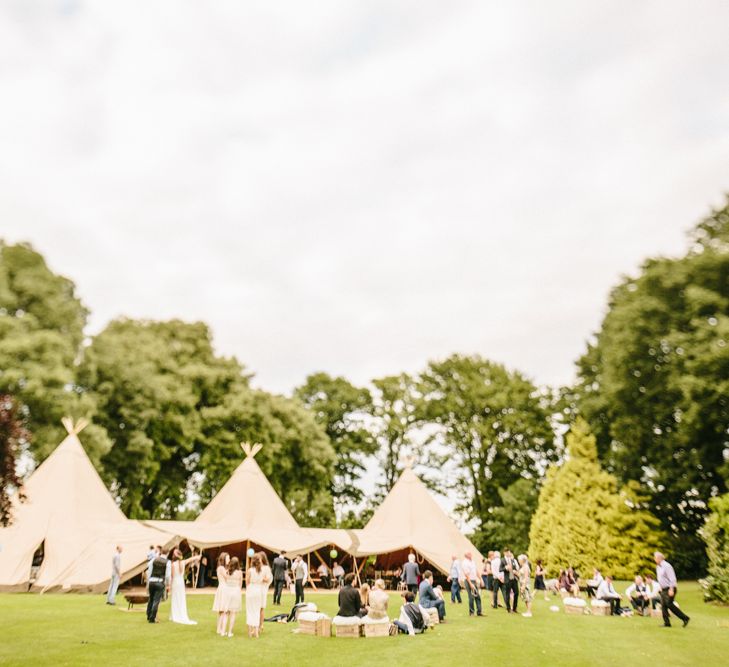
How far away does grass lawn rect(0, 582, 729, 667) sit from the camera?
8648 millimetres

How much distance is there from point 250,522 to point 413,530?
734cm

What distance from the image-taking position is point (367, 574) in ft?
89.3

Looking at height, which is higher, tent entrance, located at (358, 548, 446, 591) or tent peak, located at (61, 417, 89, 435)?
tent peak, located at (61, 417, 89, 435)

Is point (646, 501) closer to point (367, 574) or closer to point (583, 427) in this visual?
point (583, 427)

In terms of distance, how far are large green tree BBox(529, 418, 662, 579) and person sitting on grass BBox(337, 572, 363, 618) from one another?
61.8ft

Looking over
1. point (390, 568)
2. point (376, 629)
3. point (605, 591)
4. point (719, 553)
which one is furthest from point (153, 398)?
point (719, 553)

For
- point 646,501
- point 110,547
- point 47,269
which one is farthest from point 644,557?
point 47,269

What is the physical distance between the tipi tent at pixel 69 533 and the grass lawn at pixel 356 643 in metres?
5.34

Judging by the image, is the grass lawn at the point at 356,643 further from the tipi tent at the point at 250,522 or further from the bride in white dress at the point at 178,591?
the tipi tent at the point at 250,522

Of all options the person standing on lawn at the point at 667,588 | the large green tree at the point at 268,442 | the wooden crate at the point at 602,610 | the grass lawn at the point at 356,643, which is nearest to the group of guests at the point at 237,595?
the grass lawn at the point at 356,643

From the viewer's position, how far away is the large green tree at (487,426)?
38.5 meters

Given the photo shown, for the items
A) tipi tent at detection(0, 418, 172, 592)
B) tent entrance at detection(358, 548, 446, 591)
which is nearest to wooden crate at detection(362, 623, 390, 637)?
tipi tent at detection(0, 418, 172, 592)

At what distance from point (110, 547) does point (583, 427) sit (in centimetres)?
2096

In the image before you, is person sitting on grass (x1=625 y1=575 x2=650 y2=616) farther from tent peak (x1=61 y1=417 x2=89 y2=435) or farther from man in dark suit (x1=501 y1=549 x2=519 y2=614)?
tent peak (x1=61 y1=417 x2=89 y2=435)
